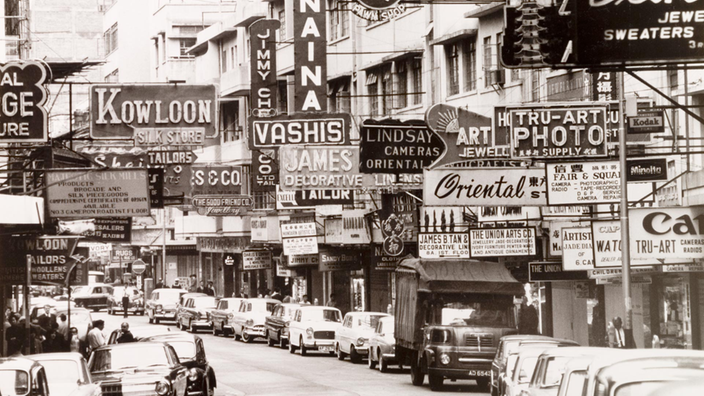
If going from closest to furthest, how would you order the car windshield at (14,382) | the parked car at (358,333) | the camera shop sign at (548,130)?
the car windshield at (14,382), the camera shop sign at (548,130), the parked car at (358,333)

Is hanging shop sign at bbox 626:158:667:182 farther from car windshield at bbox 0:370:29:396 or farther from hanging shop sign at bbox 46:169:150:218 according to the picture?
car windshield at bbox 0:370:29:396

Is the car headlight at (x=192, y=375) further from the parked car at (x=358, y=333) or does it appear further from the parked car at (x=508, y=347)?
the parked car at (x=358, y=333)

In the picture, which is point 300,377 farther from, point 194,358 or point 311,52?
point 311,52

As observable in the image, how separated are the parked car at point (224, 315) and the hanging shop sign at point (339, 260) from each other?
381 cm

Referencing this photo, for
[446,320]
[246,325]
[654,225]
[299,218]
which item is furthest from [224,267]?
[654,225]

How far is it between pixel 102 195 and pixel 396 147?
20.4 ft

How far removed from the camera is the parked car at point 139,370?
2181 cm

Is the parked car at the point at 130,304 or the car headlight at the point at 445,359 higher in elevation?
the car headlight at the point at 445,359

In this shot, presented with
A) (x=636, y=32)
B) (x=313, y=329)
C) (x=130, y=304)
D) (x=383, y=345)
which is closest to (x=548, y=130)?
(x=636, y=32)

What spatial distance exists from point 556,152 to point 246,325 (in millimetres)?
28031

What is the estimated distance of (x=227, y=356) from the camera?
42156mm

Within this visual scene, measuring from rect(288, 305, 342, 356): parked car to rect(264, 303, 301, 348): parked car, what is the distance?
1.56 meters

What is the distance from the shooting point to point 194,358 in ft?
85.7

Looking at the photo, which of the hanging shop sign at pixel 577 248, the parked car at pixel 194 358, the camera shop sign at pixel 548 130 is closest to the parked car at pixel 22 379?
the parked car at pixel 194 358
